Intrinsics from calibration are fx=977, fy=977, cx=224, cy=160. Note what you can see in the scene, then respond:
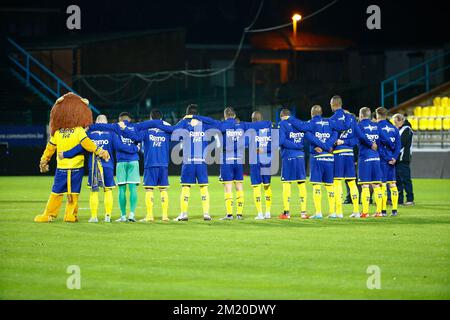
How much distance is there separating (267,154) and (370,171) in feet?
7.45

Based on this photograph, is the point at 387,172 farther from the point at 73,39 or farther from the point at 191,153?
the point at 73,39

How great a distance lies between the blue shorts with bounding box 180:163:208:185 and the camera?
20406 millimetres

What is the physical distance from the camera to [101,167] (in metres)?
20.1

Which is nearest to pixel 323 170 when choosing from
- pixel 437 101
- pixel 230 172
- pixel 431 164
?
pixel 230 172

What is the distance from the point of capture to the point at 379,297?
1147 cm

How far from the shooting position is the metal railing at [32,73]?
47438 mm

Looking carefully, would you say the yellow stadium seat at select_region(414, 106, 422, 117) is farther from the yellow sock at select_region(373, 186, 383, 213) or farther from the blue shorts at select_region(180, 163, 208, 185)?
the blue shorts at select_region(180, 163, 208, 185)

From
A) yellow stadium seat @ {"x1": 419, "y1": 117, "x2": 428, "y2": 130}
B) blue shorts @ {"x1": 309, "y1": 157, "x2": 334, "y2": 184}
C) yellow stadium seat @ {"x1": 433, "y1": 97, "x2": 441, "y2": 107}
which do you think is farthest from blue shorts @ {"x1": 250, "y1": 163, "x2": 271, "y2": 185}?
yellow stadium seat @ {"x1": 433, "y1": 97, "x2": 441, "y2": 107}

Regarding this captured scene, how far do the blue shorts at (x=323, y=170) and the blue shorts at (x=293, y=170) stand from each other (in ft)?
0.84

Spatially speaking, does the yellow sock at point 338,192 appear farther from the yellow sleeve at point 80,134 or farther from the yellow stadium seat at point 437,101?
the yellow stadium seat at point 437,101

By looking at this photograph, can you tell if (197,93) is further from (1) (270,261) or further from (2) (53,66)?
(1) (270,261)

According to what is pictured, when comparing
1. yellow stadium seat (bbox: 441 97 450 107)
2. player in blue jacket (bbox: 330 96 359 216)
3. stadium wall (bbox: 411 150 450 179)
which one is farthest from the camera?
yellow stadium seat (bbox: 441 97 450 107)

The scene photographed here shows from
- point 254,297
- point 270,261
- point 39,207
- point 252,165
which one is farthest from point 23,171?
point 254,297

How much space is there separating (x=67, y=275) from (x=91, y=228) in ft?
19.8
